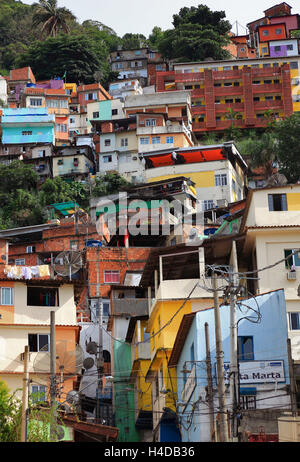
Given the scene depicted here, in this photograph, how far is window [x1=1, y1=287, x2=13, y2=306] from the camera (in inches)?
1446

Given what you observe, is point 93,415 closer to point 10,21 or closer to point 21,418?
point 21,418

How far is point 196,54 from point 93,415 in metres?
63.8

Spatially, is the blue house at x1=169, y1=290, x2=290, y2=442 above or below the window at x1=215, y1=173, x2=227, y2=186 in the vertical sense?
below

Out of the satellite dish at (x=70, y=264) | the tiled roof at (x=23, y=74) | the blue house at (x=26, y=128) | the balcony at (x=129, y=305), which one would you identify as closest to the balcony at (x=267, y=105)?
the blue house at (x=26, y=128)

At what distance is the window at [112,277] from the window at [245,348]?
81.7 ft

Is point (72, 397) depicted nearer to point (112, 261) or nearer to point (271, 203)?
point (271, 203)

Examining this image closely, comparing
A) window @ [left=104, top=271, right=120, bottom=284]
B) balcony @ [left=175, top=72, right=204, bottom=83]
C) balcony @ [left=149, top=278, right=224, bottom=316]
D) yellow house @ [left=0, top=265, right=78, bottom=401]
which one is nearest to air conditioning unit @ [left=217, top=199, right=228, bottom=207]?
window @ [left=104, top=271, right=120, bottom=284]

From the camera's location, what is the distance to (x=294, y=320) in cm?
3234

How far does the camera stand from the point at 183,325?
1159 inches

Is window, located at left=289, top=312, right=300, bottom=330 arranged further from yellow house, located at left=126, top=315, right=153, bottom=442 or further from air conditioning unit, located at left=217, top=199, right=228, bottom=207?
air conditioning unit, located at left=217, top=199, right=228, bottom=207

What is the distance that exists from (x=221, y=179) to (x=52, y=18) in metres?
59.4

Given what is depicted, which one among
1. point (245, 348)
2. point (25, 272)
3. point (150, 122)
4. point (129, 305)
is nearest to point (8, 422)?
point (245, 348)

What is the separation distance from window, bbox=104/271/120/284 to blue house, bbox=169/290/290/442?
23376mm

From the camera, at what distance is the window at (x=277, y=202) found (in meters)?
36.4
